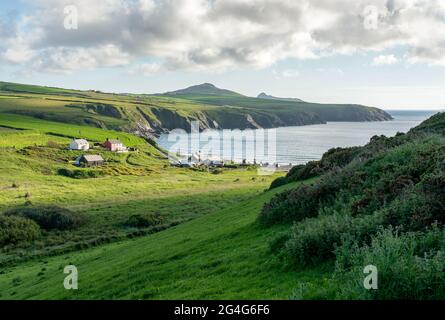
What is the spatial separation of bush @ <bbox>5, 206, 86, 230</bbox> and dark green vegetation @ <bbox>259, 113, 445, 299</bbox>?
38807 mm

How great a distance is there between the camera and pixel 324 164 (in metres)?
39.4

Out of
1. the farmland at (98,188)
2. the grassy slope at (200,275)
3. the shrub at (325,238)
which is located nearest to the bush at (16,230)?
the farmland at (98,188)

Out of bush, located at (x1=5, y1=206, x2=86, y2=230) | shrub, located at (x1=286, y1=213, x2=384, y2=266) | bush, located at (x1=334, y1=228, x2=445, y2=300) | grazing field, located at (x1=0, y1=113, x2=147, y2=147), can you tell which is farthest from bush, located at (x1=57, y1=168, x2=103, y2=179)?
bush, located at (x1=334, y1=228, x2=445, y2=300)

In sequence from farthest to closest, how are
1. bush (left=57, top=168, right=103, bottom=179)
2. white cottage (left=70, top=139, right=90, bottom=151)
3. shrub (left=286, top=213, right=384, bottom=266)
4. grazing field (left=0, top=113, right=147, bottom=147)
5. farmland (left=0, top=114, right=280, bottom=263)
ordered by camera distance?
grazing field (left=0, top=113, right=147, bottom=147) → white cottage (left=70, top=139, right=90, bottom=151) → bush (left=57, top=168, right=103, bottom=179) → farmland (left=0, top=114, right=280, bottom=263) → shrub (left=286, top=213, right=384, bottom=266)

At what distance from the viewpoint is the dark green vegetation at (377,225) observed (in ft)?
30.8

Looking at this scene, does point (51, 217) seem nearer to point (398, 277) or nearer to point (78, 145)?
point (398, 277)

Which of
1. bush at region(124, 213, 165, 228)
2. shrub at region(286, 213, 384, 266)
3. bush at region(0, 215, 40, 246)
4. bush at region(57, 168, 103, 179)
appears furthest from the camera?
bush at region(57, 168, 103, 179)

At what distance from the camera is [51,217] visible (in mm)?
54344

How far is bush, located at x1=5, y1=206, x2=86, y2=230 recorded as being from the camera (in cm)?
5331

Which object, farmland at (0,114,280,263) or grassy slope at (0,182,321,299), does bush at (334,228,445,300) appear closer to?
grassy slope at (0,182,321,299)

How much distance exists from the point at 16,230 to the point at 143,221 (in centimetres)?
1439
